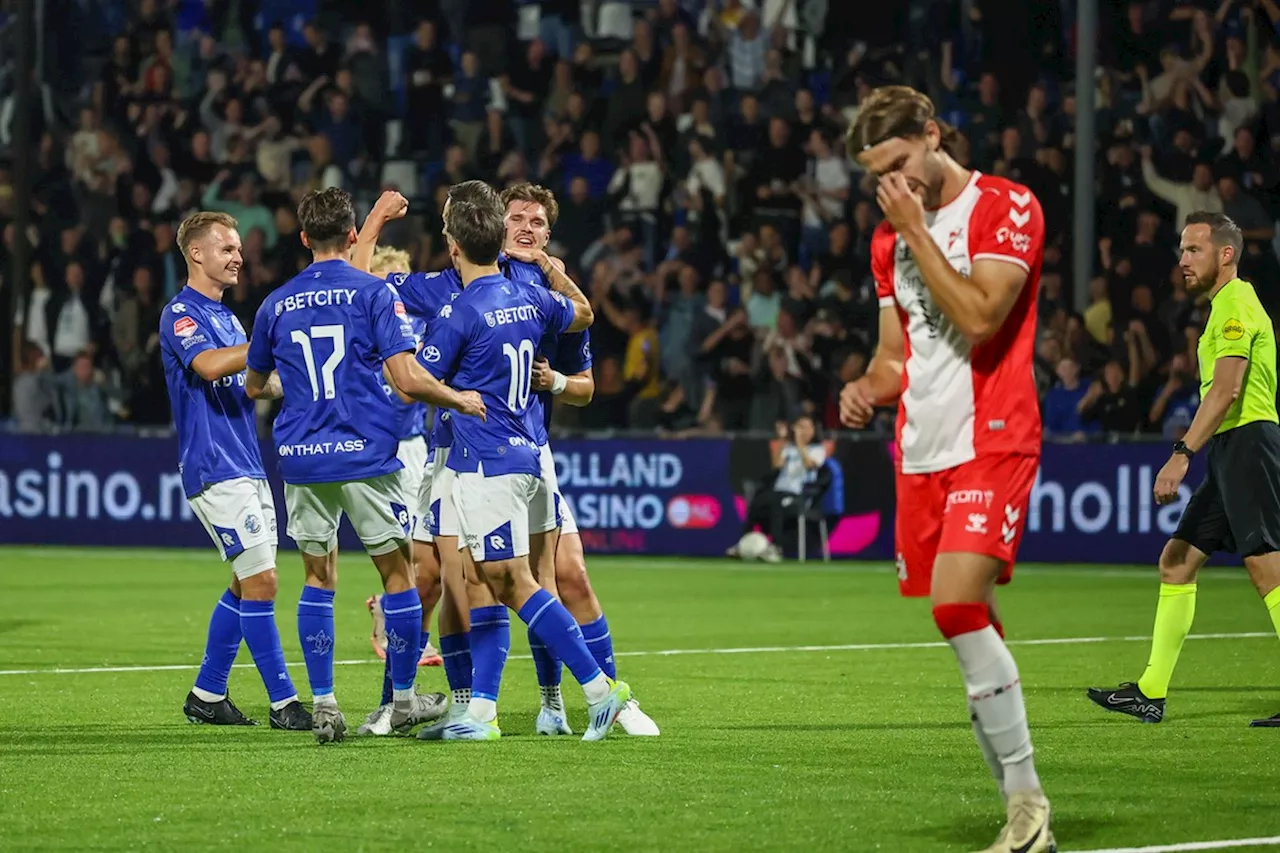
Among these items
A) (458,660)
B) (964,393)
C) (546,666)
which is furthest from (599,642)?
(964,393)

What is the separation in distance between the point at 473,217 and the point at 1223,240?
3592mm

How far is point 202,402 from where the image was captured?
958 cm

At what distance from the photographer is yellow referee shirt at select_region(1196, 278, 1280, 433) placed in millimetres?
9727

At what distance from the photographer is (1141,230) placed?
71.1 feet

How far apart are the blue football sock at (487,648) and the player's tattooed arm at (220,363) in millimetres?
1559

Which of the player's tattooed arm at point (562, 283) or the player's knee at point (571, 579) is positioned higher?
the player's tattooed arm at point (562, 283)

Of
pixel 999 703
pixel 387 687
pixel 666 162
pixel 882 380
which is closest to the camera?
pixel 999 703

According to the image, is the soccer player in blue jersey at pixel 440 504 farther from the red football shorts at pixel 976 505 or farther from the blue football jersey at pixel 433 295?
the red football shorts at pixel 976 505

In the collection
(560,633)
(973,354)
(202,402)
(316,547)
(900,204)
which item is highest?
(900,204)

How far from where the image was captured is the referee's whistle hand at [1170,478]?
9500mm

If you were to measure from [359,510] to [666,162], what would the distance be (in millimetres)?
16603

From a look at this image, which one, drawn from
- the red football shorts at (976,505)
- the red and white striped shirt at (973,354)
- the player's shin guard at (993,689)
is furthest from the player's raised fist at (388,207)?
the player's shin guard at (993,689)

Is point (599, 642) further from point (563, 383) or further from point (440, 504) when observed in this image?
point (563, 383)

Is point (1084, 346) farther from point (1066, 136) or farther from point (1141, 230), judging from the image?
point (1066, 136)
